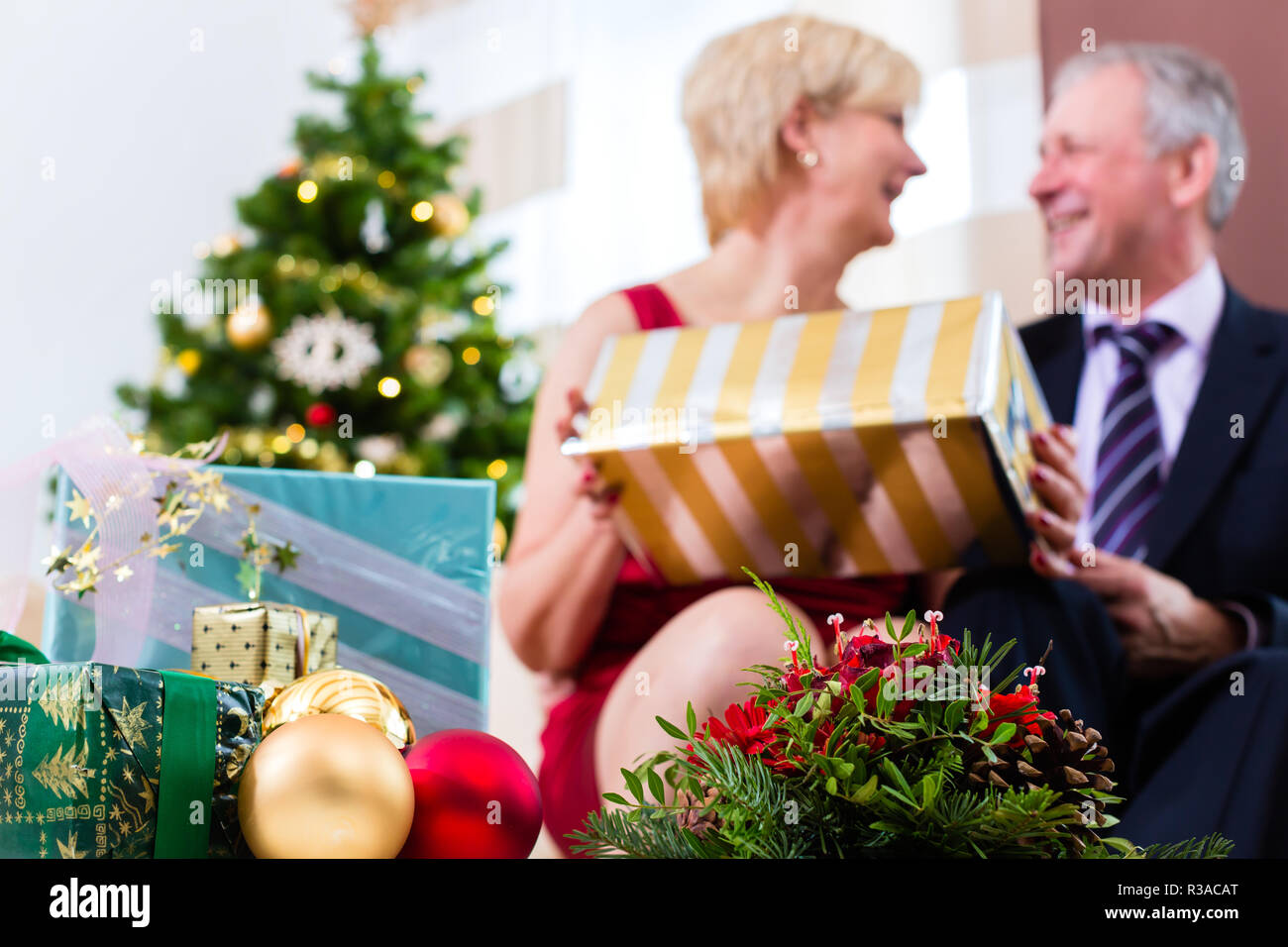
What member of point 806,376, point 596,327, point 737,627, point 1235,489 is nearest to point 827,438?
point 806,376

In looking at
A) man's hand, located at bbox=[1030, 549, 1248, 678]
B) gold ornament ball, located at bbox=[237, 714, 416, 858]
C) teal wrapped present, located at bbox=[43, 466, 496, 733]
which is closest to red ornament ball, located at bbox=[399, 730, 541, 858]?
gold ornament ball, located at bbox=[237, 714, 416, 858]

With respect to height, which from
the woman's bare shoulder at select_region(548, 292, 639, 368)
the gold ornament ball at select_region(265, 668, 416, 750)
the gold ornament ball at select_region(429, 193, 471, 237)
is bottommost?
the gold ornament ball at select_region(265, 668, 416, 750)

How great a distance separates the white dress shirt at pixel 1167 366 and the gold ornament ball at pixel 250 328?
58.7 inches

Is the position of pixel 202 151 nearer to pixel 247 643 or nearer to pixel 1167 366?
pixel 1167 366

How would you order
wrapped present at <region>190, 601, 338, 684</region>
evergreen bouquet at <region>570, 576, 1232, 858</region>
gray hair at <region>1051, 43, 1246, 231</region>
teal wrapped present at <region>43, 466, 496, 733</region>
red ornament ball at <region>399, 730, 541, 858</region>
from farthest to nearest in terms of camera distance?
gray hair at <region>1051, 43, 1246, 231</region> → teal wrapped present at <region>43, 466, 496, 733</region> → wrapped present at <region>190, 601, 338, 684</region> → red ornament ball at <region>399, 730, 541, 858</region> → evergreen bouquet at <region>570, 576, 1232, 858</region>

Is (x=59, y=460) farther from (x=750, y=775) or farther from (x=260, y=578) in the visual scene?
(x=750, y=775)

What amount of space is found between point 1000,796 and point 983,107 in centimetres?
181

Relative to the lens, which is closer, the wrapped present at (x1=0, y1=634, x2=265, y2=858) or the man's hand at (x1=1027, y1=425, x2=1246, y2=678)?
the wrapped present at (x1=0, y1=634, x2=265, y2=858)

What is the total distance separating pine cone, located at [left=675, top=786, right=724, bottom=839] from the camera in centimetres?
56

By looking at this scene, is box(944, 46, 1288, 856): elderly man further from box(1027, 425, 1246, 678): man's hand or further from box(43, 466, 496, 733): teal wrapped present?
box(43, 466, 496, 733): teal wrapped present

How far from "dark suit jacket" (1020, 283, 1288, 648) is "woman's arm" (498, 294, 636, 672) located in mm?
781

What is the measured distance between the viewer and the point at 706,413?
1.08 m

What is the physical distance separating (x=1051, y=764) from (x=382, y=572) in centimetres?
59
